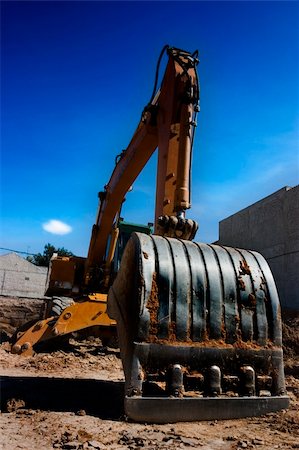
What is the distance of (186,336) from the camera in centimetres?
303

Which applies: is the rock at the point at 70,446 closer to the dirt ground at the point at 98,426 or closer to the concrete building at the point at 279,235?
the dirt ground at the point at 98,426

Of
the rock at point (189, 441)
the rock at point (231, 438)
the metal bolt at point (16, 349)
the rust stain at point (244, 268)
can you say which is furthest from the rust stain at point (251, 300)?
the metal bolt at point (16, 349)

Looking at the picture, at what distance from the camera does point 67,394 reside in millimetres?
3863

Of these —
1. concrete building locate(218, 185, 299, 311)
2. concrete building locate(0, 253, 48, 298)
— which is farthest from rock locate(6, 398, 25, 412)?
concrete building locate(0, 253, 48, 298)

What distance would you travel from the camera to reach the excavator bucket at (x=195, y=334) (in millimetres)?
2822

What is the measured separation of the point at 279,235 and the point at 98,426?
7.98 metres

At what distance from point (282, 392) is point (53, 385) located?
97.3 inches

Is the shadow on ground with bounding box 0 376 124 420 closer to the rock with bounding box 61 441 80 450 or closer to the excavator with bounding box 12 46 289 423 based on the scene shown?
the excavator with bounding box 12 46 289 423

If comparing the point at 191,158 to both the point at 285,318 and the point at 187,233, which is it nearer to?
the point at 187,233

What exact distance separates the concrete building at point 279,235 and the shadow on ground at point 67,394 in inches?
221

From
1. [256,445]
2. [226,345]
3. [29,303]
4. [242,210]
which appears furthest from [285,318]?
[29,303]

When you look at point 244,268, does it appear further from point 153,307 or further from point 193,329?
point 153,307

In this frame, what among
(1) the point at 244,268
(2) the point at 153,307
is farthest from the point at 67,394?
(1) the point at 244,268

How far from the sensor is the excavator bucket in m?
2.82
